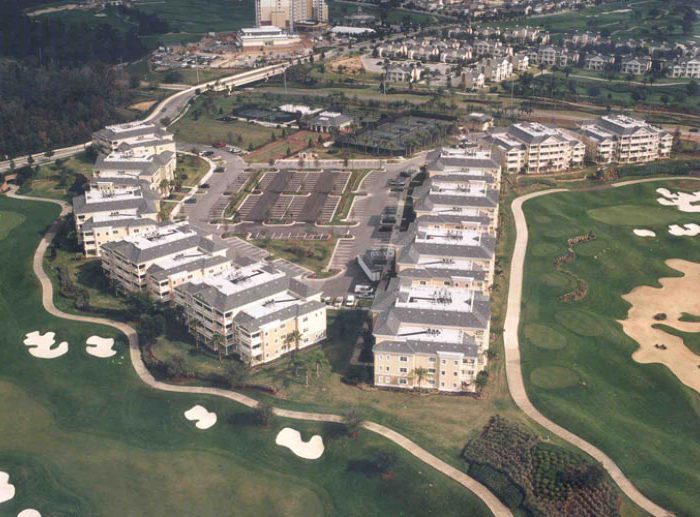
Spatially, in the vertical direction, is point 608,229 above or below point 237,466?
above

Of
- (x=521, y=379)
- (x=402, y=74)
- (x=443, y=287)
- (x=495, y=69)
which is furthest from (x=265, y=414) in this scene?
(x=495, y=69)

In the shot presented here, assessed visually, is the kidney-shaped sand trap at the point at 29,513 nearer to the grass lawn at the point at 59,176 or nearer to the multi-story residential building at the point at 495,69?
the grass lawn at the point at 59,176

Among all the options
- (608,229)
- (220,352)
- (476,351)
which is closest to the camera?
(476,351)

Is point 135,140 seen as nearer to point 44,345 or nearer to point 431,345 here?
point 44,345

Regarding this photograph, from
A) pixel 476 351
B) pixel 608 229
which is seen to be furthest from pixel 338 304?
pixel 608 229

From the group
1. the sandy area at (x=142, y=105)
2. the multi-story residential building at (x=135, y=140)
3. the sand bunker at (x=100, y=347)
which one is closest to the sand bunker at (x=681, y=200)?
the multi-story residential building at (x=135, y=140)

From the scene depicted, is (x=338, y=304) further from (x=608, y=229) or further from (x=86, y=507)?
(x=608, y=229)

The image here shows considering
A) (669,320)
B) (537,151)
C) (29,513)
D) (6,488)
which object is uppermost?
(537,151)
